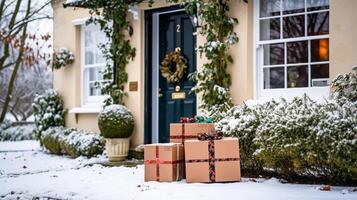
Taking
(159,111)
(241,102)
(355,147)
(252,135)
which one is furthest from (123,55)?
(355,147)

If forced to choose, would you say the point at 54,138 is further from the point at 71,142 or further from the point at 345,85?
A: the point at 345,85

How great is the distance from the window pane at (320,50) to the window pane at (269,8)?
87 cm

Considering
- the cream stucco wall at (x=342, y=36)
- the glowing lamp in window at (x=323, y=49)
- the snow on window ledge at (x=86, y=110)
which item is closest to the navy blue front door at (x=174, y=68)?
the snow on window ledge at (x=86, y=110)

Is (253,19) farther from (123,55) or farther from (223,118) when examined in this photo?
(123,55)

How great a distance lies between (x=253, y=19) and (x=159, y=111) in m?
2.81

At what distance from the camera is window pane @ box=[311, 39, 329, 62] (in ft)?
26.2

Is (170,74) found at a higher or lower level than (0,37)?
lower

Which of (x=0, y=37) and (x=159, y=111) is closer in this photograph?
(x=159, y=111)

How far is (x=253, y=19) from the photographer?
28.4 feet

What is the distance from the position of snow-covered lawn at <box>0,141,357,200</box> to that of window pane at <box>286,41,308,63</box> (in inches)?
96.1

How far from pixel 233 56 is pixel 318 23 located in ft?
5.10

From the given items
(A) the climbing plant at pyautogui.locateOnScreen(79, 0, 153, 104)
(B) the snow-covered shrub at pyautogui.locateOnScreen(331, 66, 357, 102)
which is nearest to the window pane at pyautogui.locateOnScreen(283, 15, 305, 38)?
(B) the snow-covered shrub at pyautogui.locateOnScreen(331, 66, 357, 102)

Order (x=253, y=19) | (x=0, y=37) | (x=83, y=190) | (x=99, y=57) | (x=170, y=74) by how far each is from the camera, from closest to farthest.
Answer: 1. (x=83, y=190)
2. (x=253, y=19)
3. (x=170, y=74)
4. (x=99, y=57)
5. (x=0, y=37)

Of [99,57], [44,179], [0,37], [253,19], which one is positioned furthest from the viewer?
[0,37]
